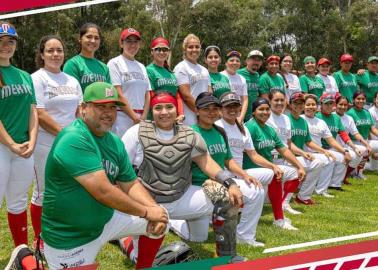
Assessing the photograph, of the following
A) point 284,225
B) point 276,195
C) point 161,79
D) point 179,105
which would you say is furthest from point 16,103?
point 284,225

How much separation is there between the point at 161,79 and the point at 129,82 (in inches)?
25.5

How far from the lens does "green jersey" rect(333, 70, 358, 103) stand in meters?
Result: 11.4

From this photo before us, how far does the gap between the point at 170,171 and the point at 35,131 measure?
139 centimetres

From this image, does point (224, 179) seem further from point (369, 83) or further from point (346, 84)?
point (369, 83)

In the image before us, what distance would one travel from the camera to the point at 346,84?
11.4m

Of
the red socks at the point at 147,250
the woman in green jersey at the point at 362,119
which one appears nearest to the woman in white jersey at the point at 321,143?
the woman in green jersey at the point at 362,119

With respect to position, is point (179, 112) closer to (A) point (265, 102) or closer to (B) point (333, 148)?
(A) point (265, 102)

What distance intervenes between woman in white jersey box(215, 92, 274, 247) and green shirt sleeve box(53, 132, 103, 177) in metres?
2.61

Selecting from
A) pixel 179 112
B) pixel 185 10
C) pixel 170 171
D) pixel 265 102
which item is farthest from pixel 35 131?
pixel 185 10

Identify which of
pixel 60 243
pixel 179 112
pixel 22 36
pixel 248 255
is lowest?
pixel 248 255

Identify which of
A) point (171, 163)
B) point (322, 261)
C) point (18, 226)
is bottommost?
point (18, 226)

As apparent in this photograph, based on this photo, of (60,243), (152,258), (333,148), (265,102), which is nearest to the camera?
(60,243)

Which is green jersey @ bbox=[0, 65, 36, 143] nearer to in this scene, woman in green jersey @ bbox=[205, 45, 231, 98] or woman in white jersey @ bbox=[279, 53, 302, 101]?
woman in green jersey @ bbox=[205, 45, 231, 98]

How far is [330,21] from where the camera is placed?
3875 cm
